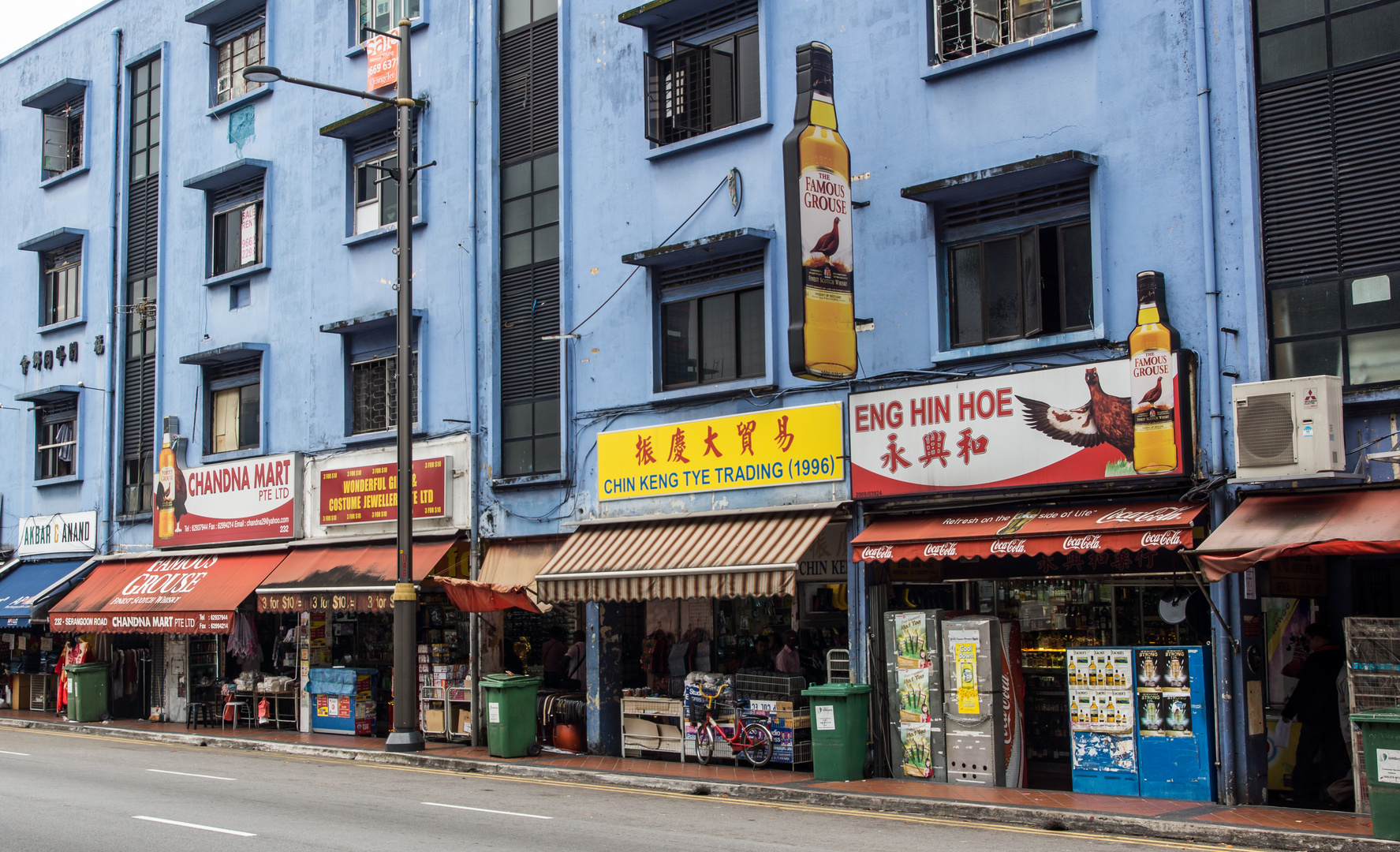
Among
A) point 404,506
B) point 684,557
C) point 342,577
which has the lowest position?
point 342,577

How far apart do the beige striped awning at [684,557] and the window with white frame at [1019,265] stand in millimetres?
2895

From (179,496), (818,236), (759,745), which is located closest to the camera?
(818,236)

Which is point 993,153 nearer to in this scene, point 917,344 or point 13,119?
point 917,344

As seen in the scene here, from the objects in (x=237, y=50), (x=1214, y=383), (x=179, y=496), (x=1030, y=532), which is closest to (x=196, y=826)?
(x=1030, y=532)

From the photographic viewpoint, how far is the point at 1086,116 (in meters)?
14.9

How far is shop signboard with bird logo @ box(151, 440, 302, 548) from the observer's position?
24.0 m

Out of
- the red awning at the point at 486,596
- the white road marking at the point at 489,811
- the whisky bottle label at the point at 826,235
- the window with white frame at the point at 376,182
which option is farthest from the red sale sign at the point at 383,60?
the white road marking at the point at 489,811

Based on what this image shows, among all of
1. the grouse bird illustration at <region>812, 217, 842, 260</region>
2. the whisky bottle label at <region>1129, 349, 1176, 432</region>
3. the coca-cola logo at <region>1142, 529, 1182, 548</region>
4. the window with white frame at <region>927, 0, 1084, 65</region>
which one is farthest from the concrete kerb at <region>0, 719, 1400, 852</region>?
the window with white frame at <region>927, 0, 1084, 65</region>

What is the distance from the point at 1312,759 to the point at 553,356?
459 inches

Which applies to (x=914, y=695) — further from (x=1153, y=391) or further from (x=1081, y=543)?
(x=1153, y=391)

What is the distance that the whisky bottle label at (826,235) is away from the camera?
1531 centimetres

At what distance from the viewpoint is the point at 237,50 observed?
88.2 ft

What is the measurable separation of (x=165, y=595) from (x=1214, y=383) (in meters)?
18.6

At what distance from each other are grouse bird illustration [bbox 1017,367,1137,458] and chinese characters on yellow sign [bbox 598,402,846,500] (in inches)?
109
